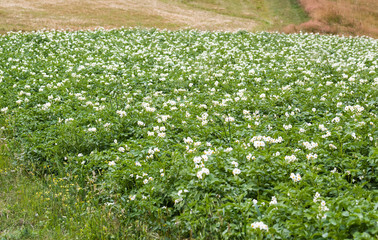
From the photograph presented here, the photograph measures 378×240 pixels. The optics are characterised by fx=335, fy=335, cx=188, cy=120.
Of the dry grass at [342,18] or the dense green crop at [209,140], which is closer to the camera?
the dense green crop at [209,140]

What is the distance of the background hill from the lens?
28234 mm

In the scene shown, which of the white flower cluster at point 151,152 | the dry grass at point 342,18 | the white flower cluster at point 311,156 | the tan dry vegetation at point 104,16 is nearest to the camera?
the white flower cluster at point 311,156

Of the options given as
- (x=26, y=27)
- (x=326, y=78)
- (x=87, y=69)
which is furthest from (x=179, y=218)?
(x=26, y=27)

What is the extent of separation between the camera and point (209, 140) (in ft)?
22.1

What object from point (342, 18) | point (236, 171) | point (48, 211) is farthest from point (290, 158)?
point (342, 18)

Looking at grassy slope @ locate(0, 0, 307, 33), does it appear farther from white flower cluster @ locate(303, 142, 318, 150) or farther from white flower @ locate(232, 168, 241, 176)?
white flower @ locate(232, 168, 241, 176)

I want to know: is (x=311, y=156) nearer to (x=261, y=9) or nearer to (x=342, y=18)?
(x=342, y=18)

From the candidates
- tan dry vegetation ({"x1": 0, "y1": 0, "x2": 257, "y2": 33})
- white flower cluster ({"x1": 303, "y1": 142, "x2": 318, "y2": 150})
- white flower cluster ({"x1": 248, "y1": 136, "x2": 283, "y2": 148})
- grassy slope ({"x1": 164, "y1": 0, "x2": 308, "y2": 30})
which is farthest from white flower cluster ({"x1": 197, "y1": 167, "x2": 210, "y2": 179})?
grassy slope ({"x1": 164, "y1": 0, "x2": 308, "y2": 30})

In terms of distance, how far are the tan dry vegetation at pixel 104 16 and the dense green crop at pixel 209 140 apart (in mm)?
15257

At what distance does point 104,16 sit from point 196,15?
33.7 ft

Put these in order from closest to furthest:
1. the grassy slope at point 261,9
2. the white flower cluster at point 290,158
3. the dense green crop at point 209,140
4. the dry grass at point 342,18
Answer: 1. the dense green crop at point 209,140
2. the white flower cluster at point 290,158
3. the dry grass at point 342,18
4. the grassy slope at point 261,9

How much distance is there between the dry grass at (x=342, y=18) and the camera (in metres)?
27.5

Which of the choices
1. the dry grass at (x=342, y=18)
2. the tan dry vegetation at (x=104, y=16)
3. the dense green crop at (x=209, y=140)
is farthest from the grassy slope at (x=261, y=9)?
the dense green crop at (x=209, y=140)

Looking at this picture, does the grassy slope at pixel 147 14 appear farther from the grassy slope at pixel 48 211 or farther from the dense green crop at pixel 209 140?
the grassy slope at pixel 48 211
